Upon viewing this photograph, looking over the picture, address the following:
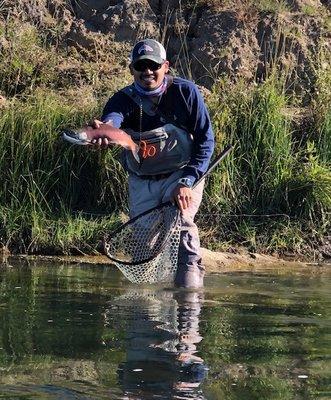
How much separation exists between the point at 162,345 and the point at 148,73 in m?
2.50

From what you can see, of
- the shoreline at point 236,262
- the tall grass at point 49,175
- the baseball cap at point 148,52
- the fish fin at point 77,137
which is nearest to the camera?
the fish fin at point 77,137

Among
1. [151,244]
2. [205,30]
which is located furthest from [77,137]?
[205,30]

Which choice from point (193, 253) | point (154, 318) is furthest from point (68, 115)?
point (154, 318)

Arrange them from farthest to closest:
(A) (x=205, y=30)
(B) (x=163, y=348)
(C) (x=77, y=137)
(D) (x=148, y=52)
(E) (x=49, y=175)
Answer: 1. (A) (x=205, y=30)
2. (E) (x=49, y=175)
3. (D) (x=148, y=52)
4. (C) (x=77, y=137)
5. (B) (x=163, y=348)

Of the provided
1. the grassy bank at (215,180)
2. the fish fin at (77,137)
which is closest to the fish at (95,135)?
the fish fin at (77,137)

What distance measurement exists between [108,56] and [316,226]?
360 cm

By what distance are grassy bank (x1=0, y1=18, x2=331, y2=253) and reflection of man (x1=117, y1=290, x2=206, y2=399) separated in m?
Result: 2.41

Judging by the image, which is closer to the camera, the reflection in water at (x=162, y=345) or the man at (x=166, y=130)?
the reflection in water at (x=162, y=345)

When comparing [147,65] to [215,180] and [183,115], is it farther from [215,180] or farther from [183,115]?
[215,180]

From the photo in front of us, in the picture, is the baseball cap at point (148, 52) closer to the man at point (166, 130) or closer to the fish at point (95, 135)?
the man at point (166, 130)

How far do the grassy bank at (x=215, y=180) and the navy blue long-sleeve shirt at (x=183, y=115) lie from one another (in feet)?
6.81

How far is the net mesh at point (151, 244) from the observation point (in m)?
7.19

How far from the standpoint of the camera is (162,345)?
208 inches

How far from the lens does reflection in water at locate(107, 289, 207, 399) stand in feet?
14.5
